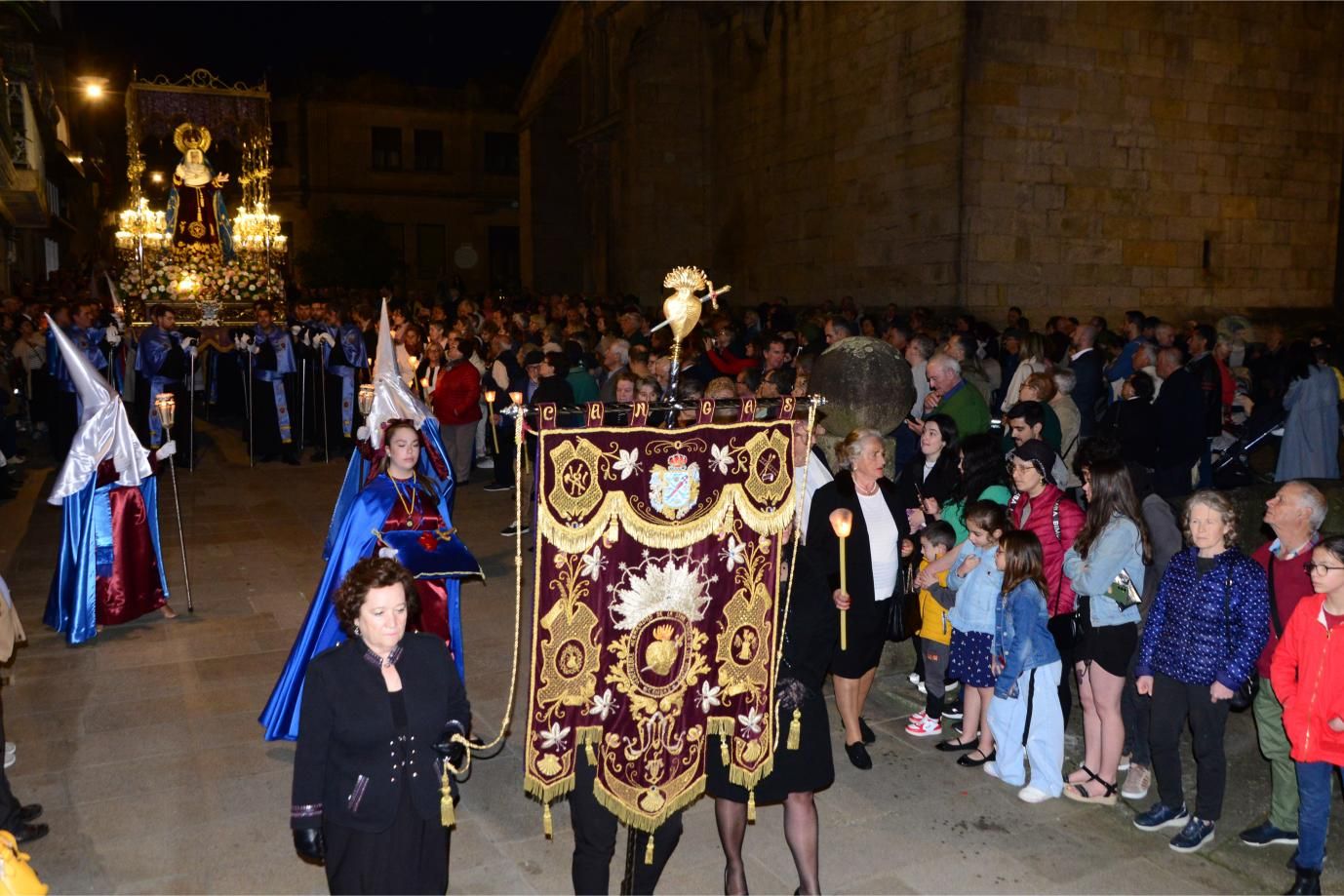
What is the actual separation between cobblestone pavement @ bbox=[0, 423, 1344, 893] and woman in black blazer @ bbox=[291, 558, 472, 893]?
3.92 feet

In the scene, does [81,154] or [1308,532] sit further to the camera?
[81,154]

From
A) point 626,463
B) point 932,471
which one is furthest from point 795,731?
point 932,471

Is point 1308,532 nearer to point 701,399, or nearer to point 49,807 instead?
Answer: point 701,399

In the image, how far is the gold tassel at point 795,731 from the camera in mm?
3873

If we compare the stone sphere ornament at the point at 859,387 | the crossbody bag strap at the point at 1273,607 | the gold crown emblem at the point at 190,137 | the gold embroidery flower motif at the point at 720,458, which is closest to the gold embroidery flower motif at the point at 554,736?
the gold embroidery flower motif at the point at 720,458

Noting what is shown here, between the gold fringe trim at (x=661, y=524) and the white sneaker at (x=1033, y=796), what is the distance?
2.31m

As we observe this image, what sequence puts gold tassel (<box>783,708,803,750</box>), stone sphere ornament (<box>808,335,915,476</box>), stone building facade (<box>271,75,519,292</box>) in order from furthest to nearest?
stone building facade (<box>271,75,519,292</box>) < stone sphere ornament (<box>808,335,915,476</box>) < gold tassel (<box>783,708,803,750</box>)

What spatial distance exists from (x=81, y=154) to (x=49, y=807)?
4184 centimetres

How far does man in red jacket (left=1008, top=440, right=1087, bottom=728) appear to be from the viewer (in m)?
5.30

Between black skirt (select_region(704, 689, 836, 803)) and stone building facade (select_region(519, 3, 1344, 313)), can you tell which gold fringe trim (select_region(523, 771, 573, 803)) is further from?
stone building facade (select_region(519, 3, 1344, 313))

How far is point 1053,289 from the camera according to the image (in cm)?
1608

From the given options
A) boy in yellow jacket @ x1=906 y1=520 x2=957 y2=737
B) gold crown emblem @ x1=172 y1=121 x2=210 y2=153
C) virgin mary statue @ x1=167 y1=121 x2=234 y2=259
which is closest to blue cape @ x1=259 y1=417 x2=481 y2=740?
boy in yellow jacket @ x1=906 y1=520 x2=957 y2=737

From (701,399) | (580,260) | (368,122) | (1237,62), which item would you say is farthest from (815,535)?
(368,122)

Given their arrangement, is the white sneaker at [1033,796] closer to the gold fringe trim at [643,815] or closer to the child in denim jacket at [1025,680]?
the child in denim jacket at [1025,680]
